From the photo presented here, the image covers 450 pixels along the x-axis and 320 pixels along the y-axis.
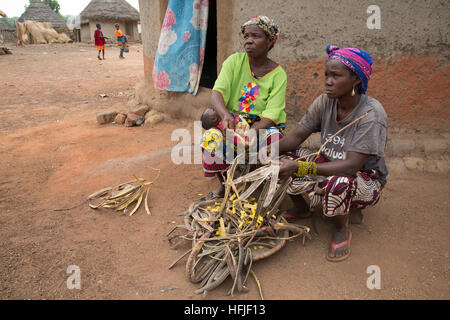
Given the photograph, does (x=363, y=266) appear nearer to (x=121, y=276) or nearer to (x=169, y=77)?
(x=121, y=276)

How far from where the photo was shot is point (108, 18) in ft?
61.6

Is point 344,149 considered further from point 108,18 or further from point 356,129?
point 108,18

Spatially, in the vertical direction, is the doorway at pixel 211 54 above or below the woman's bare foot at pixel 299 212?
above

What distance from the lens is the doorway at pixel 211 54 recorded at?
5414 mm

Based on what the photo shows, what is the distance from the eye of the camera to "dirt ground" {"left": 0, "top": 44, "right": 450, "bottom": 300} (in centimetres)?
181

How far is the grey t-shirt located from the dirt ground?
21.9 inches

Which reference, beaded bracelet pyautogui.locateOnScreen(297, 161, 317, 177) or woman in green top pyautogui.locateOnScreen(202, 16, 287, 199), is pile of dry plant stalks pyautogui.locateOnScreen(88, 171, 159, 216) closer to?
woman in green top pyautogui.locateOnScreen(202, 16, 287, 199)

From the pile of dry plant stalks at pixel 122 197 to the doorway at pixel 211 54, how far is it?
2.89 meters

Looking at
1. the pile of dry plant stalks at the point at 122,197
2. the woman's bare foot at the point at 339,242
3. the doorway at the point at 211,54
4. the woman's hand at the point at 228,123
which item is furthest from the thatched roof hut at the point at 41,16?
the woman's bare foot at the point at 339,242

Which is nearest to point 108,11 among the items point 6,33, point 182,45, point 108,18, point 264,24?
point 108,18

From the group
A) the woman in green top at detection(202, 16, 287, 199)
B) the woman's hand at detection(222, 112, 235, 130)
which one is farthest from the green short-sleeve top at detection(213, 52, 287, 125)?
the woman's hand at detection(222, 112, 235, 130)

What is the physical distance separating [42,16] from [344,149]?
1060 inches

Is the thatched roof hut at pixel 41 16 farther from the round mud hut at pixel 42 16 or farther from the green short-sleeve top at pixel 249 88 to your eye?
the green short-sleeve top at pixel 249 88
